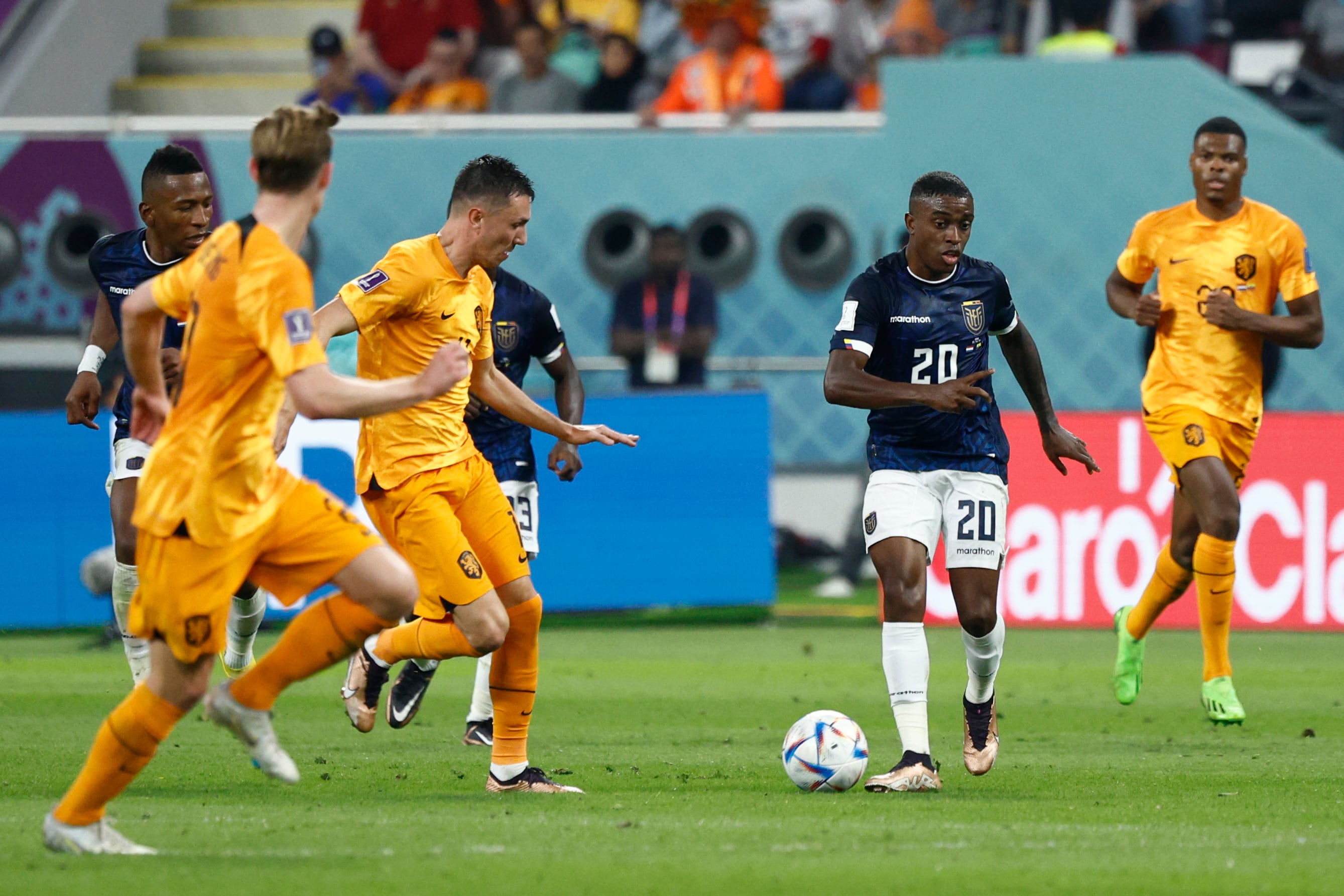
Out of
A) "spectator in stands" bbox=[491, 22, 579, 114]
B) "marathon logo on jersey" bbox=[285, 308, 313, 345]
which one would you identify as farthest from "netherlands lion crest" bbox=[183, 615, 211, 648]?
"spectator in stands" bbox=[491, 22, 579, 114]

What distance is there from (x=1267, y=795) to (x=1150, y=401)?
300cm

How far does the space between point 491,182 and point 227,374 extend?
Answer: 1923mm

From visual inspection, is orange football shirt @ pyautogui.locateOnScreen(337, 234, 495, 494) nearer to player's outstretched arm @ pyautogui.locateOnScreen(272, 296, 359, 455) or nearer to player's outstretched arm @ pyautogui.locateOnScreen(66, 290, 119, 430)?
player's outstretched arm @ pyautogui.locateOnScreen(272, 296, 359, 455)

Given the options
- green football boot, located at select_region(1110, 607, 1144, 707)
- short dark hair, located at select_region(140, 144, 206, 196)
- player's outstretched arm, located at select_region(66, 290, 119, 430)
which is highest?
short dark hair, located at select_region(140, 144, 206, 196)

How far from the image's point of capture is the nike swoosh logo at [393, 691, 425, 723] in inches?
323

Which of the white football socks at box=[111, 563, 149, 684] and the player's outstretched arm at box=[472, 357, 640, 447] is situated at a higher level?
the player's outstretched arm at box=[472, 357, 640, 447]

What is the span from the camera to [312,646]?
585cm

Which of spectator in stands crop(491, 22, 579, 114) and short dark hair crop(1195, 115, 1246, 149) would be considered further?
spectator in stands crop(491, 22, 579, 114)

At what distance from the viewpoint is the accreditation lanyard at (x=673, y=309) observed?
15.8m

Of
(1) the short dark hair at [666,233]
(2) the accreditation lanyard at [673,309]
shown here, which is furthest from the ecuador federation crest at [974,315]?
(2) the accreditation lanyard at [673,309]

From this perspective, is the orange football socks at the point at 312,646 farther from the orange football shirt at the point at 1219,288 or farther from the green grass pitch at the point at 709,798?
the orange football shirt at the point at 1219,288

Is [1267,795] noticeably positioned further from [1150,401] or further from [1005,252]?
[1005,252]

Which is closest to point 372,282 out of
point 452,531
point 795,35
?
point 452,531

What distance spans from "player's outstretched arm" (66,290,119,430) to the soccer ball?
3.46 m
